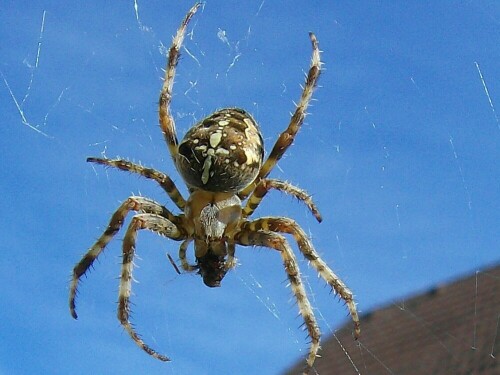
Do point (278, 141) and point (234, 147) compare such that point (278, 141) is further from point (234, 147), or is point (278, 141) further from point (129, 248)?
point (129, 248)

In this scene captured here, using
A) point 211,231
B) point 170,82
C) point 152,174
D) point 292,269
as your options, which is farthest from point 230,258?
point 170,82

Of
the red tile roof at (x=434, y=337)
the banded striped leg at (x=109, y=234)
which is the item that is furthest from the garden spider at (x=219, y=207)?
the red tile roof at (x=434, y=337)

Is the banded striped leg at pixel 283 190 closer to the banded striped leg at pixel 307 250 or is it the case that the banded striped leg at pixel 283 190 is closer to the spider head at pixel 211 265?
Result: the banded striped leg at pixel 307 250

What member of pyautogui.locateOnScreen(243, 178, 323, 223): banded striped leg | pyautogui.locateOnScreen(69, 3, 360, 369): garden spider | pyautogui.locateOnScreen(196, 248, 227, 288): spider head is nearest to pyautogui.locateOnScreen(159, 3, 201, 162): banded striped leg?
pyautogui.locateOnScreen(69, 3, 360, 369): garden spider

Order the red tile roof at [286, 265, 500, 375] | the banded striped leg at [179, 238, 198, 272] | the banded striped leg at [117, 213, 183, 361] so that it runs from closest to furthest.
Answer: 1. the banded striped leg at [117, 213, 183, 361]
2. the banded striped leg at [179, 238, 198, 272]
3. the red tile roof at [286, 265, 500, 375]

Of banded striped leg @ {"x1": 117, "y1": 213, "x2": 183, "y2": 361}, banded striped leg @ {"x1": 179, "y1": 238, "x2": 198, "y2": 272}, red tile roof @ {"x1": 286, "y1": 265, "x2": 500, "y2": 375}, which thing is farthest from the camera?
red tile roof @ {"x1": 286, "y1": 265, "x2": 500, "y2": 375}

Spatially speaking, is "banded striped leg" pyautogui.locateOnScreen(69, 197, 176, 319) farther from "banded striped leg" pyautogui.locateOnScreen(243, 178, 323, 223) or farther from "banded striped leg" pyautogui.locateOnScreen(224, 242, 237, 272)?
"banded striped leg" pyautogui.locateOnScreen(243, 178, 323, 223)
